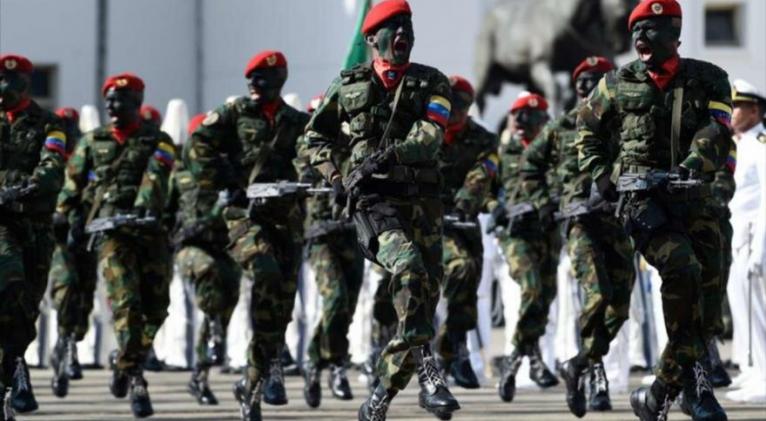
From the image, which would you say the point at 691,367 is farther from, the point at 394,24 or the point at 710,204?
the point at 394,24

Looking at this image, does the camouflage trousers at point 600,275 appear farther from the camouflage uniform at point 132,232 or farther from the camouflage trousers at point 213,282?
the camouflage trousers at point 213,282

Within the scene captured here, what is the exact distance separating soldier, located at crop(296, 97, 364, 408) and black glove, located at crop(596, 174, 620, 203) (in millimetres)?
3457

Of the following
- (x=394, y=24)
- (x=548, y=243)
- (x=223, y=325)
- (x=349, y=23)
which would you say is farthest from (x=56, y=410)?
(x=349, y=23)

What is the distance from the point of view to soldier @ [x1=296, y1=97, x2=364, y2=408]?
634 inches

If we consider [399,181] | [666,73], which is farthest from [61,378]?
[666,73]

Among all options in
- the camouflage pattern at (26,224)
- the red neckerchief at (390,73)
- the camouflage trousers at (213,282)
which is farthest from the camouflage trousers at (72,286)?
the red neckerchief at (390,73)

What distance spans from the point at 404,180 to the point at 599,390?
3.32 metres

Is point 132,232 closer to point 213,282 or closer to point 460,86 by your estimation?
point 213,282

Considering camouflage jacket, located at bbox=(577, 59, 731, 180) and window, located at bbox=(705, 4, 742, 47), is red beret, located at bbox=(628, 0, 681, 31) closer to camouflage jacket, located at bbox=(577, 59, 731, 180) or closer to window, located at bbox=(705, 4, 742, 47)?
camouflage jacket, located at bbox=(577, 59, 731, 180)

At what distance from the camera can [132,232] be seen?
50.6ft

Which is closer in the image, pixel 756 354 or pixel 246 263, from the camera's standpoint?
pixel 246 263

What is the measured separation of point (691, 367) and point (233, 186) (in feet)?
11.8

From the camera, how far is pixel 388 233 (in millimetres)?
12367

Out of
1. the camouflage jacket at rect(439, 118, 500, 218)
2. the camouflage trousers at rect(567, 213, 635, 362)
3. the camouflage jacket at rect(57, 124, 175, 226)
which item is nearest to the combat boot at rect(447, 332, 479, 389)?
the camouflage jacket at rect(439, 118, 500, 218)
